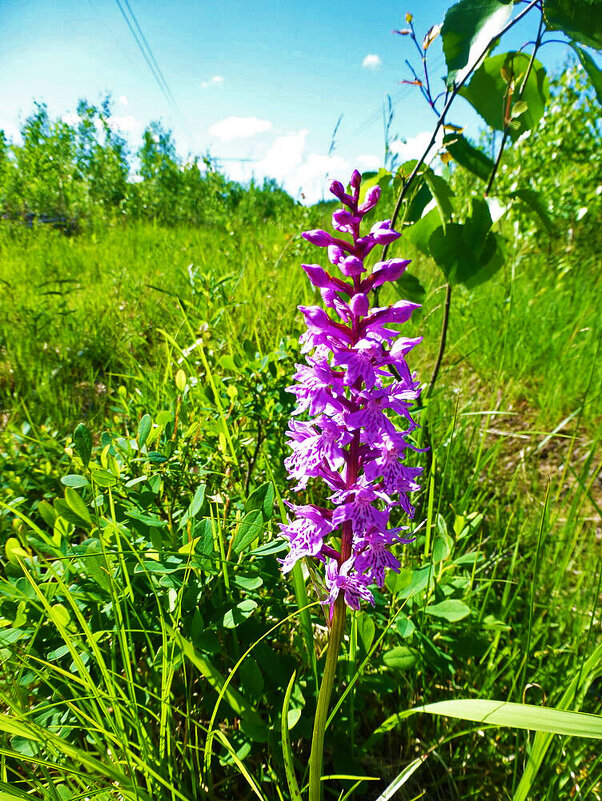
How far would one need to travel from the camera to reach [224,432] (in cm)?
163

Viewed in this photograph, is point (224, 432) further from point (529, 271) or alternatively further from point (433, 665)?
point (529, 271)

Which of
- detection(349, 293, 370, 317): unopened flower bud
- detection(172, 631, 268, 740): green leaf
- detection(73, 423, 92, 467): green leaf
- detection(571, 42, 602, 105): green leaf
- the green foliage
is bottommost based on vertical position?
detection(172, 631, 268, 740): green leaf

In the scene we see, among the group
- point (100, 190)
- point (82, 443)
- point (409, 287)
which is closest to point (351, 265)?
point (409, 287)

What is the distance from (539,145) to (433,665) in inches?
260

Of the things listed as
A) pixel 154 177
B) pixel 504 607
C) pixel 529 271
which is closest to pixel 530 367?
pixel 504 607

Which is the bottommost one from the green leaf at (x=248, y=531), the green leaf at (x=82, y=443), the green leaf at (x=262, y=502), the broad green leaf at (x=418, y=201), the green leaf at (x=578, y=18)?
the green leaf at (x=248, y=531)

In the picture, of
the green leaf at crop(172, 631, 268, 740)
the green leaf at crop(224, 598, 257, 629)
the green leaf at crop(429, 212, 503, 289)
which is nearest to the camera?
the green leaf at crop(172, 631, 268, 740)

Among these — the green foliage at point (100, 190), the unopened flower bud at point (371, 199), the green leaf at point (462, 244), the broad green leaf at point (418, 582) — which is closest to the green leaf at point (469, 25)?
the green leaf at point (462, 244)

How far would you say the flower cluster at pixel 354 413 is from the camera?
0.92 meters

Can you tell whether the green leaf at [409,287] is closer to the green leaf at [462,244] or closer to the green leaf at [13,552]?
the green leaf at [462,244]

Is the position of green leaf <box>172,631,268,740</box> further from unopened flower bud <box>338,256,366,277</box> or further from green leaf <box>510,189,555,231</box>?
green leaf <box>510,189,555,231</box>

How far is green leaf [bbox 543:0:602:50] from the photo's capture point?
125 centimetres

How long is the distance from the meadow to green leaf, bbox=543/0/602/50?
1.97 ft

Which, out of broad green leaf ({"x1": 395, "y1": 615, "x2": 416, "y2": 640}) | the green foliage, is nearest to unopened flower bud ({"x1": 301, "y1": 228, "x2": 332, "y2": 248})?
broad green leaf ({"x1": 395, "y1": 615, "x2": 416, "y2": 640})
